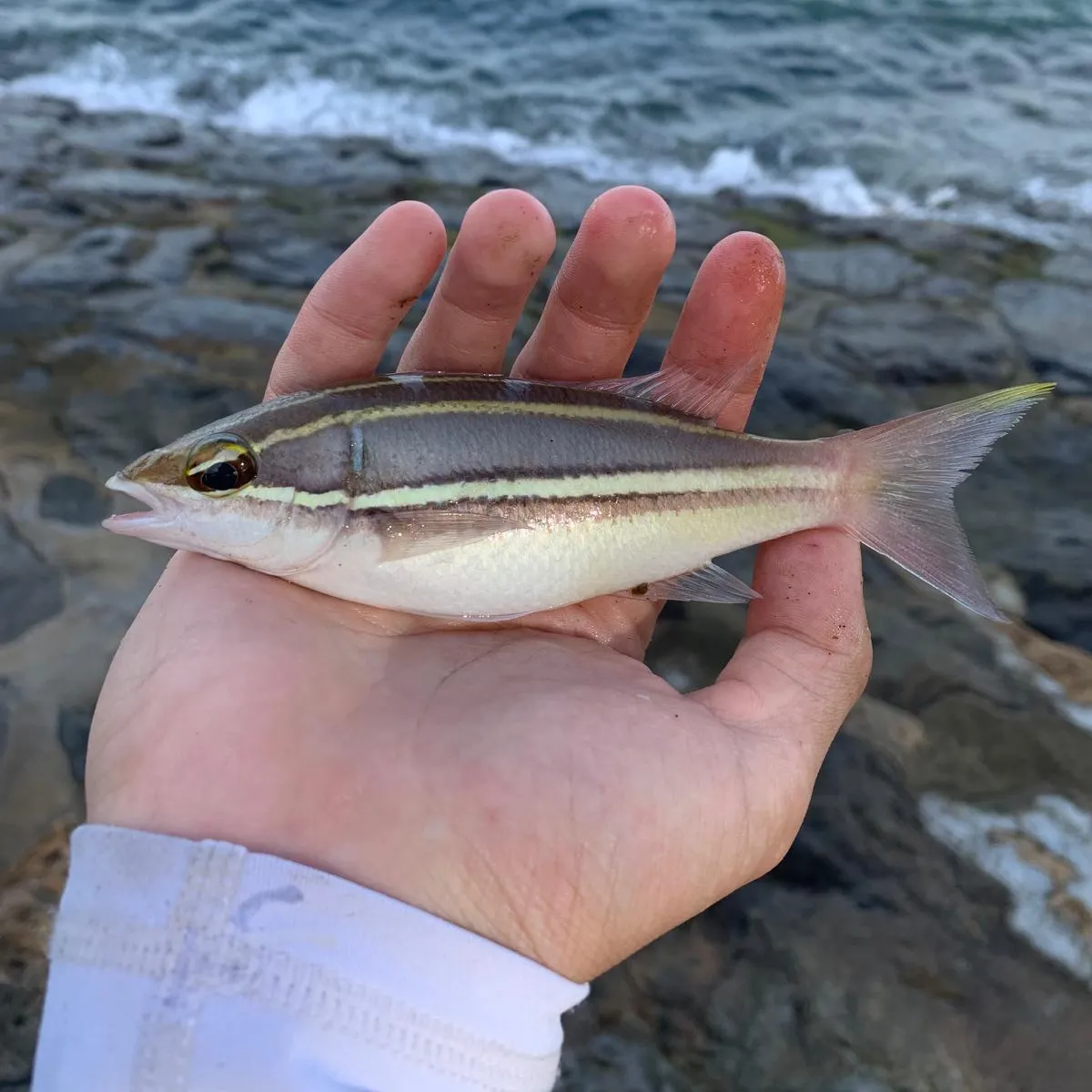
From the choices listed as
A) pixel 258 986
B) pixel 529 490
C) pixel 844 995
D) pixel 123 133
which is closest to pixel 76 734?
Answer: pixel 258 986

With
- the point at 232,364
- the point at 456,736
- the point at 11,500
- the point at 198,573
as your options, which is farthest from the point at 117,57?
the point at 456,736

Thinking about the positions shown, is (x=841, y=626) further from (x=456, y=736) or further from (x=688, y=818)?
(x=456, y=736)

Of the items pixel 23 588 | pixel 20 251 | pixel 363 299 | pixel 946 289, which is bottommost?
pixel 23 588

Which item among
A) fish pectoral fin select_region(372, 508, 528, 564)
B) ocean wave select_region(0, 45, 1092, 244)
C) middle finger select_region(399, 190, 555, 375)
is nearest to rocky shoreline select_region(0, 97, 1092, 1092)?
ocean wave select_region(0, 45, 1092, 244)

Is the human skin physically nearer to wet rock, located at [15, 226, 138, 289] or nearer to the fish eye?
the fish eye

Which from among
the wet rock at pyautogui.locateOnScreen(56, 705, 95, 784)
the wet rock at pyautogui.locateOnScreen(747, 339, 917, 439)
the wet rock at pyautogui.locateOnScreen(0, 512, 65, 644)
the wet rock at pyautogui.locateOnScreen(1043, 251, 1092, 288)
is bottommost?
the wet rock at pyautogui.locateOnScreen(56, 705, 95, 784)

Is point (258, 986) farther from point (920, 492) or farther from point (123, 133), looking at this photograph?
point (123, 133)

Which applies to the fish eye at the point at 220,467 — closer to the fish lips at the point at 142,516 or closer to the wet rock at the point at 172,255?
the fish lips at the point at 142,516
